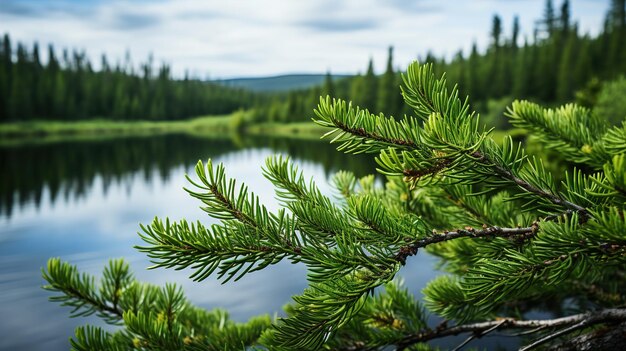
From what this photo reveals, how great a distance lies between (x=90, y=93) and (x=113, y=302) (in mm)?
126589

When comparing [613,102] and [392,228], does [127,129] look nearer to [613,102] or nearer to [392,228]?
[613,102]

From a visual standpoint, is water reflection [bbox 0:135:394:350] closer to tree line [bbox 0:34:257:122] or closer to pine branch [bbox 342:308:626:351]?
pine branch [bbox 342:308:626:351]

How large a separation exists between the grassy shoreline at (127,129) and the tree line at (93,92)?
10.9 feet

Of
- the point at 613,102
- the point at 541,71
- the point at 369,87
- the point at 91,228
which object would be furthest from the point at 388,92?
the point at 91,228

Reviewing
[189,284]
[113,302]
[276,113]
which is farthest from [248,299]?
[276,113]

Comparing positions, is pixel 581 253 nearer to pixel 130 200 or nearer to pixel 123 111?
pixel 130 200

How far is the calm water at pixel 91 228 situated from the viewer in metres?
12.0

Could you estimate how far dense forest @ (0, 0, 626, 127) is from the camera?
6756cm

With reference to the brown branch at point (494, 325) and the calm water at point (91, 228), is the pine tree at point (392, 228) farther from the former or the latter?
the calm water at point (91, 228)

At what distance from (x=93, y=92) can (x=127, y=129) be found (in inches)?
606

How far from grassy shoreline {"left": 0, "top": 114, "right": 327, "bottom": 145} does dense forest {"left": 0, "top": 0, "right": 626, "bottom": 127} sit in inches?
129

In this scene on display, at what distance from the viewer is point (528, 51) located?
3364 inches

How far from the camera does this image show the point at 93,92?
4594 inches

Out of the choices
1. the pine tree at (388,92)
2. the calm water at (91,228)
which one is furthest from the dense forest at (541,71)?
the calm water at (91,228)
